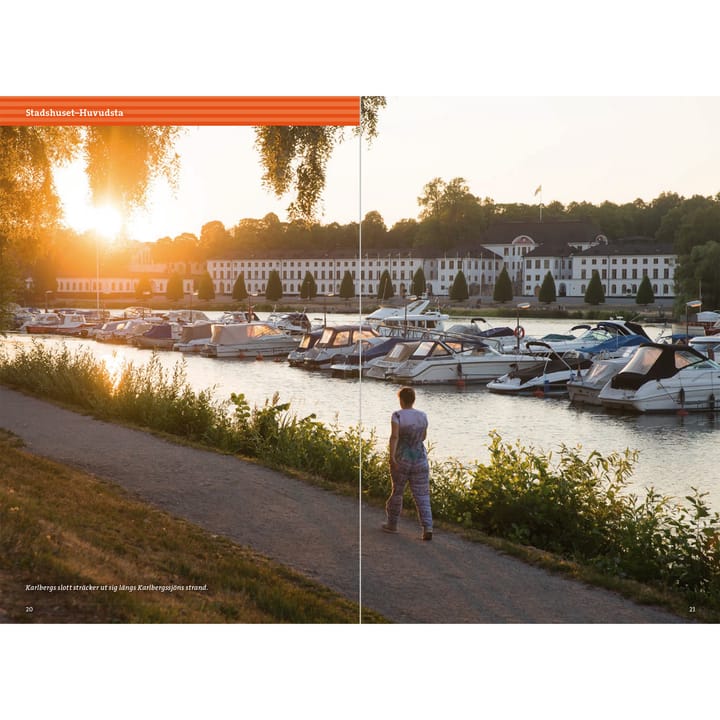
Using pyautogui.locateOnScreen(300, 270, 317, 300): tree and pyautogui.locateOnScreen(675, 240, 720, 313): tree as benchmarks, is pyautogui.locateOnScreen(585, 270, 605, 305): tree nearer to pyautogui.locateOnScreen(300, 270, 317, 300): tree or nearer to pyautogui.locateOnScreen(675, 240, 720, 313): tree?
pyautogui.locateOnScreen(675, 240, 720, 313): tree

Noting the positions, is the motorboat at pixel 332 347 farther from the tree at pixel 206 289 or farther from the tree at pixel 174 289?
the tree at pixel 174 289

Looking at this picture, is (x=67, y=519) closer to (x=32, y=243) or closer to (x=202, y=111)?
(x=202, y=111)

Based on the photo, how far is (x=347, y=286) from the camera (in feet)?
29.9

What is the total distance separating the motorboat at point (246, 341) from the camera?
23369mm

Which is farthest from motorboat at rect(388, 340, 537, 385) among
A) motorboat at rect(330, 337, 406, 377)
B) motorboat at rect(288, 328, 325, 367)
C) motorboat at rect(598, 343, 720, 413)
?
motorboat at rect(598, 343, 720, 413)

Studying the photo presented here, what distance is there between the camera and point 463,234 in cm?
955

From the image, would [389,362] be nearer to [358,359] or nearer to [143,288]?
[358,359]

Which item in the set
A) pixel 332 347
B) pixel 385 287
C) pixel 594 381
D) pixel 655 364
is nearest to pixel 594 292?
pixel 385 287

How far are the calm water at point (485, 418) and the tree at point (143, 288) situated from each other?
7.62ft

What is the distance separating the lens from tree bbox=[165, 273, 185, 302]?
1015 centimetres

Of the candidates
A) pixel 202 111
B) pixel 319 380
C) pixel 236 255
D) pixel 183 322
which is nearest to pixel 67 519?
pixel 236 255

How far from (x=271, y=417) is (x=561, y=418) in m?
12.2

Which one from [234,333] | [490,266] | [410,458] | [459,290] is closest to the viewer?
[410,458]

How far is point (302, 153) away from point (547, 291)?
153 inches
